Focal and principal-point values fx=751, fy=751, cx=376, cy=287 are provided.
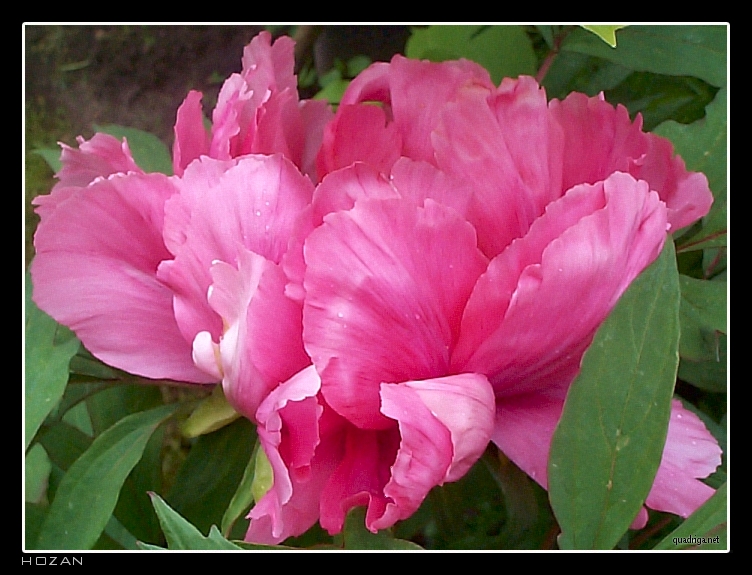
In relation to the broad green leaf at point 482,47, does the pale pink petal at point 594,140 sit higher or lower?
lower

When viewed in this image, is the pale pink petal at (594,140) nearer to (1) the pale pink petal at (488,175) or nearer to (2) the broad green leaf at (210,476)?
(1) the pale pink petal at (488,175)

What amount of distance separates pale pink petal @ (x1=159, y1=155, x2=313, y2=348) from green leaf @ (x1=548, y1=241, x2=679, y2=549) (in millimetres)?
104

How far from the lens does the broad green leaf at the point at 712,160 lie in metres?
0.33

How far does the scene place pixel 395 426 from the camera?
24 cm

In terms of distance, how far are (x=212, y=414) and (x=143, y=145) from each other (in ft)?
0.57

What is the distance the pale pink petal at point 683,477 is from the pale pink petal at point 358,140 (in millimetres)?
131

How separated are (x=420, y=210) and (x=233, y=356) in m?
0.07

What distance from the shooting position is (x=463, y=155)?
0.79 feet

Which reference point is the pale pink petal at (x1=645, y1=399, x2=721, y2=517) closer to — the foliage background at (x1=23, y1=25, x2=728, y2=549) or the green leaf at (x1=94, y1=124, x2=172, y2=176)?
the foliage background at (x1=23, y1=25, x2=728, y2=549)

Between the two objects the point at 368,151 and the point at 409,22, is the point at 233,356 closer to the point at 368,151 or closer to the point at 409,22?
the point at 368,151

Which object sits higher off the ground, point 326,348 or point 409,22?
point 409,22

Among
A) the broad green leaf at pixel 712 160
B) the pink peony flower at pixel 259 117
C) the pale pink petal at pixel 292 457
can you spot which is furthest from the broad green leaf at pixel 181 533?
the broad green leaf at pixel 712 160

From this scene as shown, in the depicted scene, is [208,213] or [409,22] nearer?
[208,213]

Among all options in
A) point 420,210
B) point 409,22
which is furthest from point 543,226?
point 409,22
